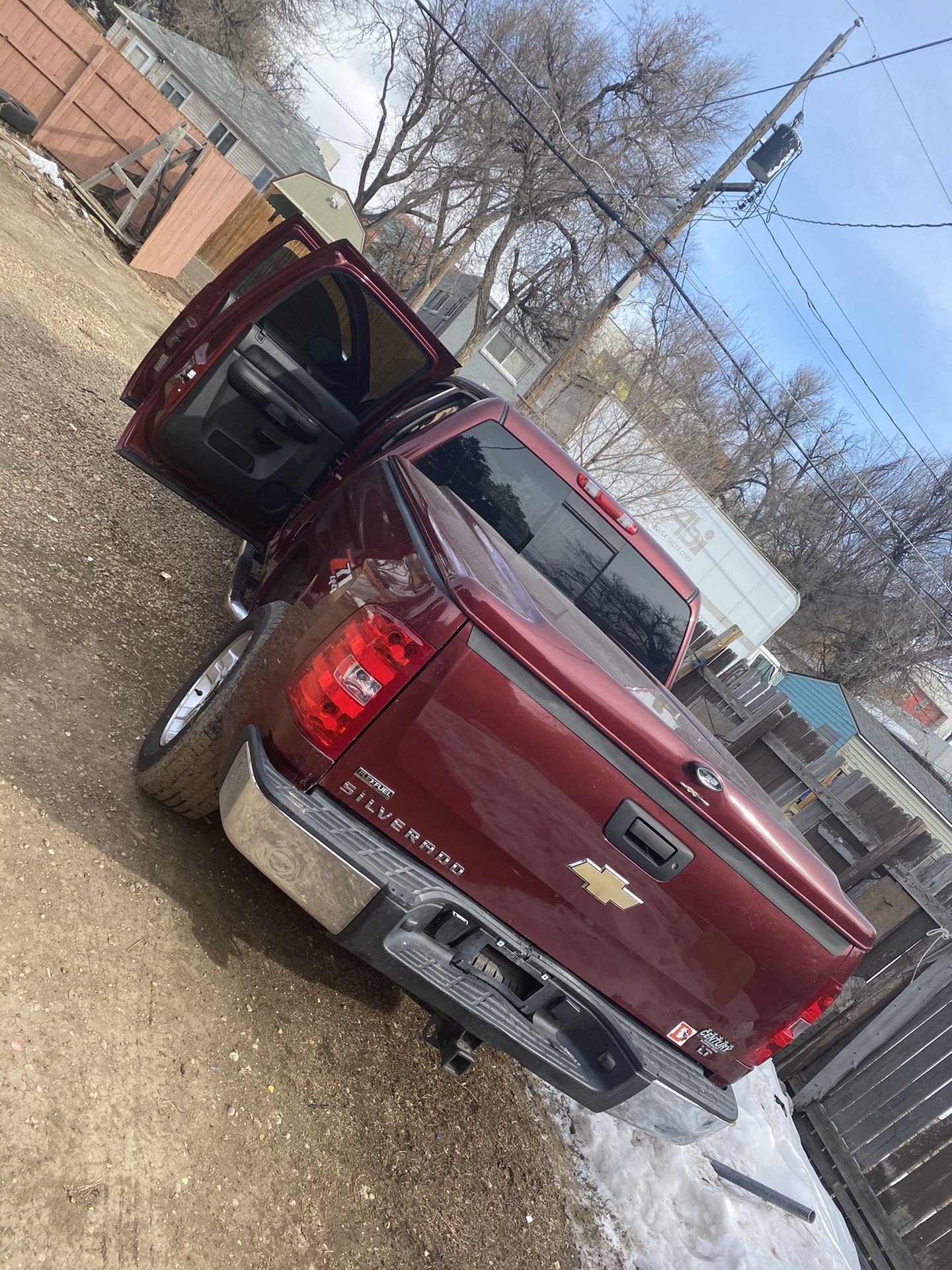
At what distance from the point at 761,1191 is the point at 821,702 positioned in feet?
76.2

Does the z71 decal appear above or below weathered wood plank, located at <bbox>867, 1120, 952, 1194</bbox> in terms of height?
above

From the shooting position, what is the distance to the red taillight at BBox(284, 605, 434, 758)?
2.26 m

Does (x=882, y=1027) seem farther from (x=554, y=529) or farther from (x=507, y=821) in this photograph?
(x=507, y=821)

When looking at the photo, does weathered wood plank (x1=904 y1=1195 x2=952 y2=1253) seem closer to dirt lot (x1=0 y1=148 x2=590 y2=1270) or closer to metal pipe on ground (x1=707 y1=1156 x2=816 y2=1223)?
metal pipe on ground (x1=707 y1=1156 x2=816 y2=1223)

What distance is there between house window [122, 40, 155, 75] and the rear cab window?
41.3 meters

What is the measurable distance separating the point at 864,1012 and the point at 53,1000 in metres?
5.00

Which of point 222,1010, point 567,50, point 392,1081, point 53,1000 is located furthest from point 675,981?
point 567,50

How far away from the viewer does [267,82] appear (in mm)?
39531

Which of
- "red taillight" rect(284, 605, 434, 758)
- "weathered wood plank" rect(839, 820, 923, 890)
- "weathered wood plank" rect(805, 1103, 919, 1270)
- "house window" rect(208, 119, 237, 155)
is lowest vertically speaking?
"weathered wood plank" rect(805, 1103, 919, 1270)

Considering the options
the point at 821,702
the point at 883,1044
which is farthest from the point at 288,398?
the point at 821,702

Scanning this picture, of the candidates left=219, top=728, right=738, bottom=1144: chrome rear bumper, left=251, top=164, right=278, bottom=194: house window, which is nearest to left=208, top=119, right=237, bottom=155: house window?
left=251, top=164, right=278, bottom=194: house window

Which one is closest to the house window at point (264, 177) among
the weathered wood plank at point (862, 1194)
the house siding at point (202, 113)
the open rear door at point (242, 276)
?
the house siding at point (202, 113)

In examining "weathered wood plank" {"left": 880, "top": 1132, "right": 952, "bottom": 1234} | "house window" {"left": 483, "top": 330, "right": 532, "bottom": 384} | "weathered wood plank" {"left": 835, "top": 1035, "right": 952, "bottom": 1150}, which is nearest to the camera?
"weathered wood plank" {"left": 880, "top": 1132, "right": 952, "bottom": 1234}

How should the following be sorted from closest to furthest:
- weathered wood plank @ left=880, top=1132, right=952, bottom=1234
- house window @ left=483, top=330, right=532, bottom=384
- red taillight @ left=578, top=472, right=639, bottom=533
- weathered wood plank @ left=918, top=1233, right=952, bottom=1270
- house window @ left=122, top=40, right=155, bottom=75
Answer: red taillight @ left=578, top=472, right=639, bottom=533 → weathered wood plank @ left=918, top=1233, right=952, bottom=1270 → weathered wood plank @ left=880, top=1132, right=952, bottom=1234 → house window @ left=483, top=330, right=532, bottom=384 → house window @ left=122, top=40, right=155, bottom=75
